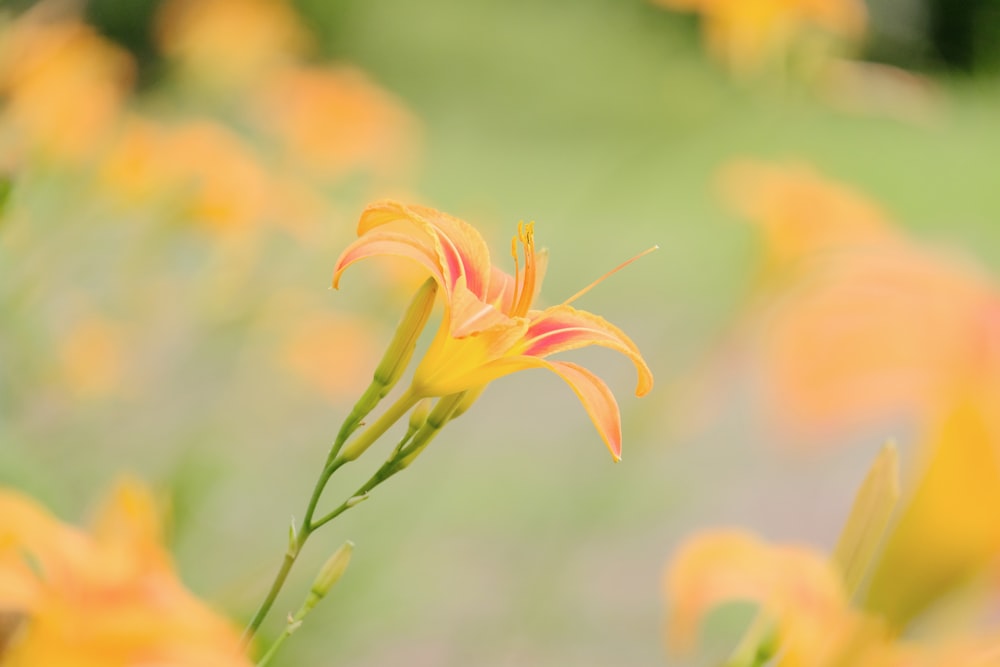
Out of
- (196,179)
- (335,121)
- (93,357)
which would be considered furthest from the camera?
(335,121)

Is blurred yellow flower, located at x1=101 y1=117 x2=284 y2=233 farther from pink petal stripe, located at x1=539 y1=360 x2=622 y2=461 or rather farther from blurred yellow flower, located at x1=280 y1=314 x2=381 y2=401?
pink petal stripe, located at x1=539 y1=360 x2=622 y2=461

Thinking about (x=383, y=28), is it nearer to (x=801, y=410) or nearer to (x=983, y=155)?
(x=983, y=155)

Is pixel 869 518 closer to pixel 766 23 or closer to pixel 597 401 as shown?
pixel 597 401

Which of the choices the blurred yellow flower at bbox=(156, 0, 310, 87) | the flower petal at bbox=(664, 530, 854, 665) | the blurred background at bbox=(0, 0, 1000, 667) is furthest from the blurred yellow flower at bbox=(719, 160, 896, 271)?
the blurred yellow flower at bbox=(156, 0, 310, 87)

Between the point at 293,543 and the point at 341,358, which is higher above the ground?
the point at 341,358

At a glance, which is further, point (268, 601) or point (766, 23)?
point (766, 23)

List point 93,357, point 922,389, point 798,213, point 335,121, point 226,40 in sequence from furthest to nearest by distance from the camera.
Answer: point 226,40
point 335,121
point 93,357
point 798,213
point 922,389

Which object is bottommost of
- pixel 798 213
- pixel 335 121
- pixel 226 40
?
pixel 798 213

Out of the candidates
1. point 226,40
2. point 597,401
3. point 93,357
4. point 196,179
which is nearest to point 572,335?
point 597,401
